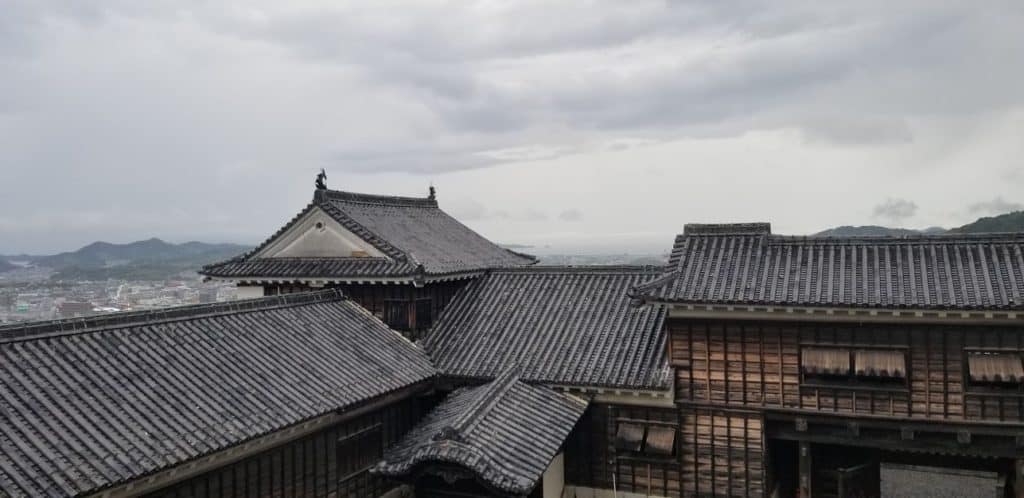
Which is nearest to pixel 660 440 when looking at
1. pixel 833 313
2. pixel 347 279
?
pixel 833 313

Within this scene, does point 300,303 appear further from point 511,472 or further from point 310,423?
point 511,472

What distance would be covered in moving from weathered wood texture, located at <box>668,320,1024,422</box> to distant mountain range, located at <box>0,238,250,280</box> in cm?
6036

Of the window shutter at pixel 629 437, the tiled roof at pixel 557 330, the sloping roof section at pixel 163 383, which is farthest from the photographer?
the tiled roof at pixel 557 330

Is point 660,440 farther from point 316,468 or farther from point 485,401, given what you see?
point 316,468

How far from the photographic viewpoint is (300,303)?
18812 millimetres

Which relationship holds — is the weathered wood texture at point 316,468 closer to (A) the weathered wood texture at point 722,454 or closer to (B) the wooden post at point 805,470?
(A) the weathered wood texture at point 722,454

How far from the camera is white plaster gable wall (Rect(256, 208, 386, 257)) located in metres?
20.9

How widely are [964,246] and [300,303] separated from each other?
17295 mm

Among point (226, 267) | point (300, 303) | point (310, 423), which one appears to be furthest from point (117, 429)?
point (226, 267)

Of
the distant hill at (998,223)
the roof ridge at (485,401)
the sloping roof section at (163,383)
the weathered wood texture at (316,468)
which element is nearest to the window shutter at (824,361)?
the roof ridge at (485,401)

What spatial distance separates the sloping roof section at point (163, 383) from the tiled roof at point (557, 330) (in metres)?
1.88

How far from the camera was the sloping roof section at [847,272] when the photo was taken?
47.9ft

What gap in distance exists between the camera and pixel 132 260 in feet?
276

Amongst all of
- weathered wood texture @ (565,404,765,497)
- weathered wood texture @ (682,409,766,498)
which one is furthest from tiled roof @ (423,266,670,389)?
weathered wood texture @ (682,409,766,498)
